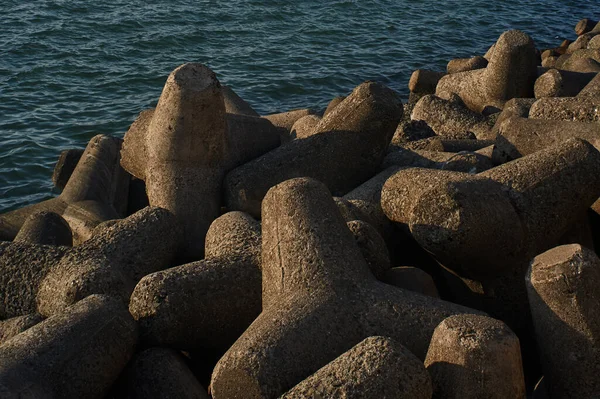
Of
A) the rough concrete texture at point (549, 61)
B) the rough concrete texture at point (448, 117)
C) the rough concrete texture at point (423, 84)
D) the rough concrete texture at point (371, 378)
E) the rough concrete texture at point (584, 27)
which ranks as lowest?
the rough concrete texture at point (584, 27)

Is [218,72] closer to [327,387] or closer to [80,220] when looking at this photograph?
[80,220]

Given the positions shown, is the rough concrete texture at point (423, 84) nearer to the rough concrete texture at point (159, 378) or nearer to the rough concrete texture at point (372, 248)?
the rough concrete texture at point (372, 248)

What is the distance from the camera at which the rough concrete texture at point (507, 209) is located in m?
5.11

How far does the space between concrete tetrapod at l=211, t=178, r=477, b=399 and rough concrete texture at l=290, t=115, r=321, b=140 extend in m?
2.66

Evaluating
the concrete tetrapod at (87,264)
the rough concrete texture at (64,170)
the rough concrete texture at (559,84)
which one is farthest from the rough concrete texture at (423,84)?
the concrete tetrapod at (87,264)

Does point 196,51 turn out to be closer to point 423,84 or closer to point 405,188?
point 423,84

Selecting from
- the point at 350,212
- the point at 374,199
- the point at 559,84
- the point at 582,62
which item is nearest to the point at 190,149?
the point at 374,199

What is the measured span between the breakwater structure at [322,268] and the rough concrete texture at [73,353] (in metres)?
0.01

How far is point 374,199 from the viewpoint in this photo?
6.29 m

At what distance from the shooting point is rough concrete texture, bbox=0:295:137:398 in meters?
4.18

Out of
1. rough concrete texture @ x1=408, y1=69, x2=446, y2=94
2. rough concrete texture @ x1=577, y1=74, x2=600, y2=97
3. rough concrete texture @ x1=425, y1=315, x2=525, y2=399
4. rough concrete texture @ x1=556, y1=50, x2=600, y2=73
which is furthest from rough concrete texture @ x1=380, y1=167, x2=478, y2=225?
rough concrete texture @ x1=408, y1=69, x2=446, y2=94

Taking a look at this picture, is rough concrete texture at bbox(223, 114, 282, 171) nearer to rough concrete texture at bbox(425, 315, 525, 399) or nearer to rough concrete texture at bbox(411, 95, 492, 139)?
rough concrete texture at bbox(411, 95, 492, 139)

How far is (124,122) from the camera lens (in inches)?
490

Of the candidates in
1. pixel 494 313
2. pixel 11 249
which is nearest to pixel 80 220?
pixel 11 249
